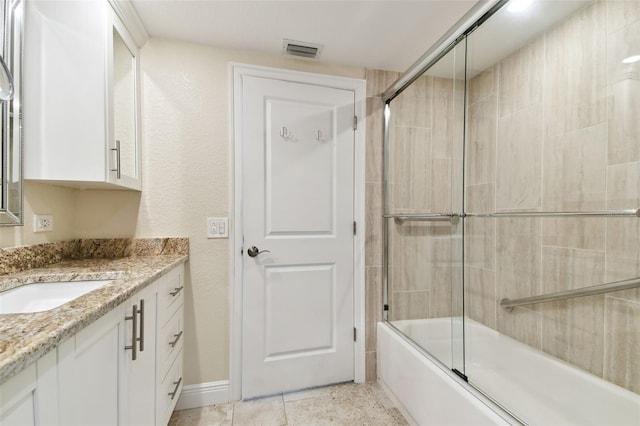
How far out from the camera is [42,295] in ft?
3.45

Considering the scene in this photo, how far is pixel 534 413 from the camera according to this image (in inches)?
54.0

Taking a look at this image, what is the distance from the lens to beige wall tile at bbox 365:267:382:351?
2.04m

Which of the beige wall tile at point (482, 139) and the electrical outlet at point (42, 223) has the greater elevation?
the beige wall tile at point (482, 139)

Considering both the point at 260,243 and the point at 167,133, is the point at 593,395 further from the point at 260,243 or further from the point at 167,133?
the point at 167,133

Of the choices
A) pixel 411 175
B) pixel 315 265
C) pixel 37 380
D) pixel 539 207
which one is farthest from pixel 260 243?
pixel 539 207

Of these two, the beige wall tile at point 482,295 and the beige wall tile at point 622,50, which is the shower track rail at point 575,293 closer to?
the beige wall tile at point 482,295

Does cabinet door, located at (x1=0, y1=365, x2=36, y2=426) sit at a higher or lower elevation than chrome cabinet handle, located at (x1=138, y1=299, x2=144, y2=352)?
higher

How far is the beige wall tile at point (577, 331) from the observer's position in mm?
1337

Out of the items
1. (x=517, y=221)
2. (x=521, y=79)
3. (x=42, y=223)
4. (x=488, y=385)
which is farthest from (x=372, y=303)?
(x=42, y=223)

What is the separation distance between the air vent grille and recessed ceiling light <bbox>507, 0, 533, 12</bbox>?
1.02 meters

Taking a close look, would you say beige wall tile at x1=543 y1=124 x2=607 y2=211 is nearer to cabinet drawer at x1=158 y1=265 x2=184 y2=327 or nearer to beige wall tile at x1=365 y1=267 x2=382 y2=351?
beige wall tile at x1=365 y1=267 x2=382 y2=351

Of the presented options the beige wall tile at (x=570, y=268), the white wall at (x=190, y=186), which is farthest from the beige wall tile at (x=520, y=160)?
the white wall at (x=190, y=186)

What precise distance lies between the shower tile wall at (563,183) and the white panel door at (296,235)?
0.83m

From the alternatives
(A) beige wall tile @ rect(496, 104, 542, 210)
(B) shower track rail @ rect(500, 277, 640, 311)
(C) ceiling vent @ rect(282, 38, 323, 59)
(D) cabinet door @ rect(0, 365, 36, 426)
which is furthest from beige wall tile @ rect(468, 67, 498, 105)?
(D) cabinet door @ rect(0, 365, 36, 426)
